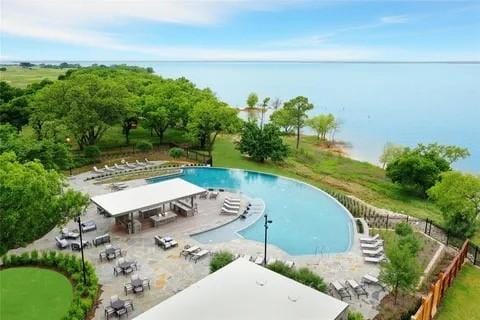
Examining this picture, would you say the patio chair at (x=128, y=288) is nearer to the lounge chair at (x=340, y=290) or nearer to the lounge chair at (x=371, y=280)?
the lounge chair at (x=340, y=290)

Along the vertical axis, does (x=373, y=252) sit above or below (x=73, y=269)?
below

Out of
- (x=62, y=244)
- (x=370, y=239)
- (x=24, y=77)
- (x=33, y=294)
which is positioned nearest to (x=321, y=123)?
(x=370, y=239)

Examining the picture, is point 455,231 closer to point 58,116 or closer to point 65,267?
point 65,267

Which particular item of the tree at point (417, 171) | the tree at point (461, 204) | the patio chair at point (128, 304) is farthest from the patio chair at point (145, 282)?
the tree at point (417, 171)

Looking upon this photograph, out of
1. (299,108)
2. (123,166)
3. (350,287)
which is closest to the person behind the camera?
(350,287)

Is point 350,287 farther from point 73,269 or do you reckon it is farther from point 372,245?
point 73,269

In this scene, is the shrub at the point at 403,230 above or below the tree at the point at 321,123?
below

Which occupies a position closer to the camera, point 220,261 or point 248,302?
point 248,302
